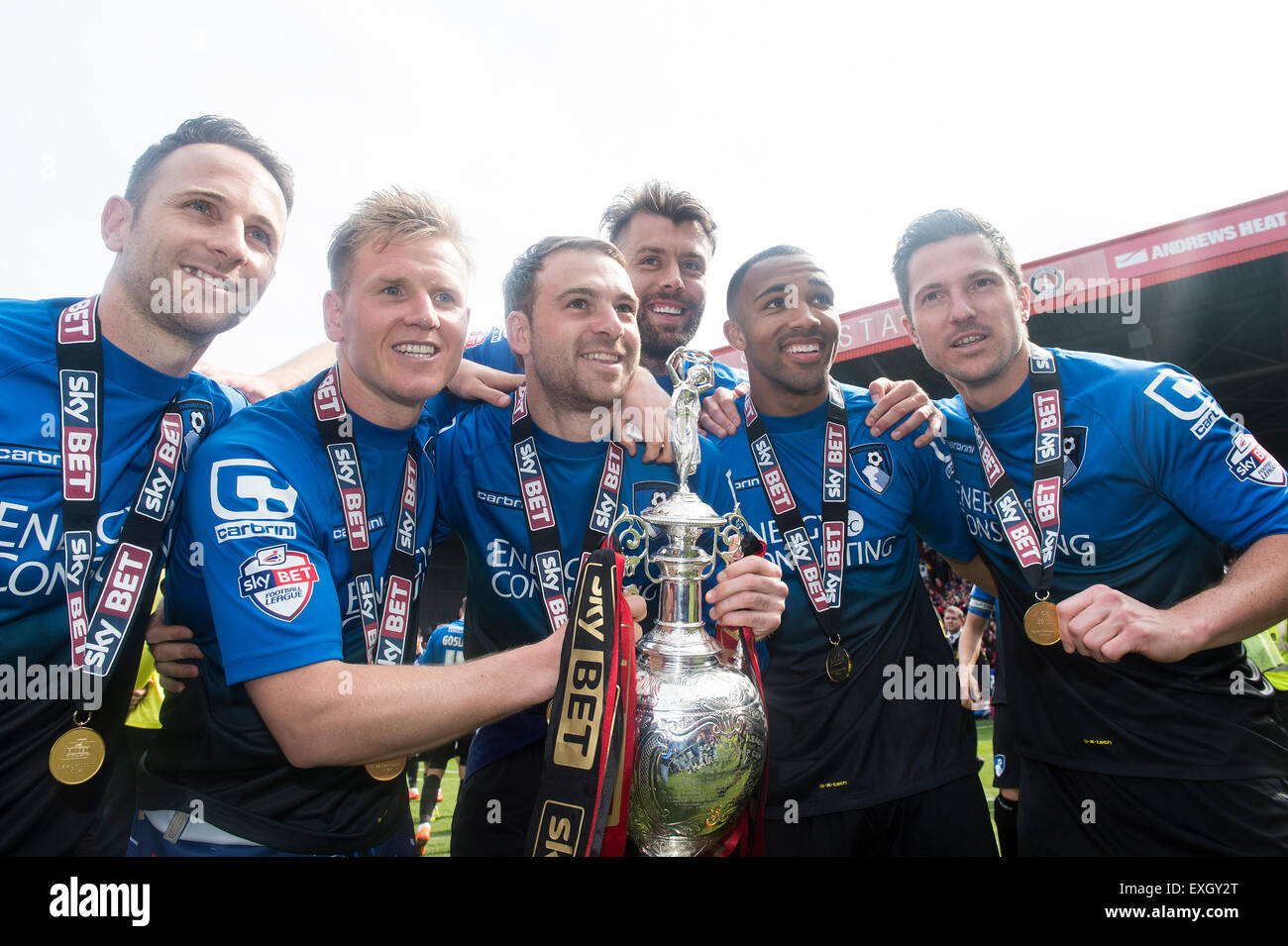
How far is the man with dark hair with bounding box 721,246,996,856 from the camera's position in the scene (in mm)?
2322

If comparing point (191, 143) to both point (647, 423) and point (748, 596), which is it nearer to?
point (647, 423)

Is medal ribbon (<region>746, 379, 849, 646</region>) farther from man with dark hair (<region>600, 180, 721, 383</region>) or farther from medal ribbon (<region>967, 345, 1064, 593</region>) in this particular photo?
man with dark hair (<region>600, 180, 721, 383</region>)

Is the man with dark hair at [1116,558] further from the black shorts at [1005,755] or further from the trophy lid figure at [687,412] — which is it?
the trophy lid figure at [687,412]

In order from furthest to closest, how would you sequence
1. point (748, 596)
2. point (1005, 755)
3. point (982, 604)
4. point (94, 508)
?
point (982, 604) < point (1005, 755) < point (94, 508) < point (748, 596)

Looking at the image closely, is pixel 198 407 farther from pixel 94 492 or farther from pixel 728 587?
pixel 728 587

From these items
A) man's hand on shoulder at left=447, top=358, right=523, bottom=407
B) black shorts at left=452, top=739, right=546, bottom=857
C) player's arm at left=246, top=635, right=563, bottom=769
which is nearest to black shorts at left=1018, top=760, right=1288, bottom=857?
black shorts at left=452, top=739, right=546, bottom=857

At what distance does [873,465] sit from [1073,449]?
0.66 metres

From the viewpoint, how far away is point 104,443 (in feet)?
6.31

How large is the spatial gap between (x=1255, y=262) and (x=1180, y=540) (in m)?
7.78

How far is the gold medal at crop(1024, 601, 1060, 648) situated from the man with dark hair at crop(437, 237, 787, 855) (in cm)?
112

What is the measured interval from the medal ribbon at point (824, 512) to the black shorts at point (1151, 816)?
95 cm

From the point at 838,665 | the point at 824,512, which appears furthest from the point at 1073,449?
the point at 838,665

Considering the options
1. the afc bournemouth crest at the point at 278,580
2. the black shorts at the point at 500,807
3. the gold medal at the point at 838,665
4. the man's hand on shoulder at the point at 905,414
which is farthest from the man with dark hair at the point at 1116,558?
the afc bournemouth crest at the point at 278,580

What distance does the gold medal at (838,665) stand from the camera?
94.7 inches
